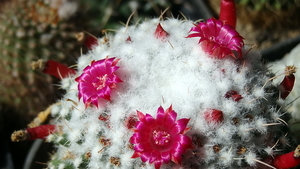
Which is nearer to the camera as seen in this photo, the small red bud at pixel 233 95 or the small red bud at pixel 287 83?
the small red bud at pixel 233 95

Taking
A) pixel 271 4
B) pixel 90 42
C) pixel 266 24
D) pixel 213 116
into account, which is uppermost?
pixel 90 42

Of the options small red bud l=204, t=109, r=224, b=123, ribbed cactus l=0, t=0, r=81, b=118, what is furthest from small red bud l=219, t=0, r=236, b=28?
ribbed cactus l=0, t=0, r=81, b=118

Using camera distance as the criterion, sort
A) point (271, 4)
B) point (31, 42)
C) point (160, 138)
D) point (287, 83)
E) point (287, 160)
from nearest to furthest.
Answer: point (160, 138)
point (287, 160)
point (287, 83)
point (31, 42)
point (271, 4)

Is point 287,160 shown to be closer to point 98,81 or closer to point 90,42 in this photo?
point 98,81

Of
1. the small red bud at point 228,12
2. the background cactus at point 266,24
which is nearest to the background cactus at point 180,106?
the small red bud at point 228,12

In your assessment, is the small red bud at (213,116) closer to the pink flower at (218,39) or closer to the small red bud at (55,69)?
the pink flower at (218,39)

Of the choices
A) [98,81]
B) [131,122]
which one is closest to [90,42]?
[98,81]

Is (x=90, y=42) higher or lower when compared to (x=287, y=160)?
higher

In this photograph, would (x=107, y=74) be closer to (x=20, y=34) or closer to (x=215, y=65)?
(x=215, y=65)
